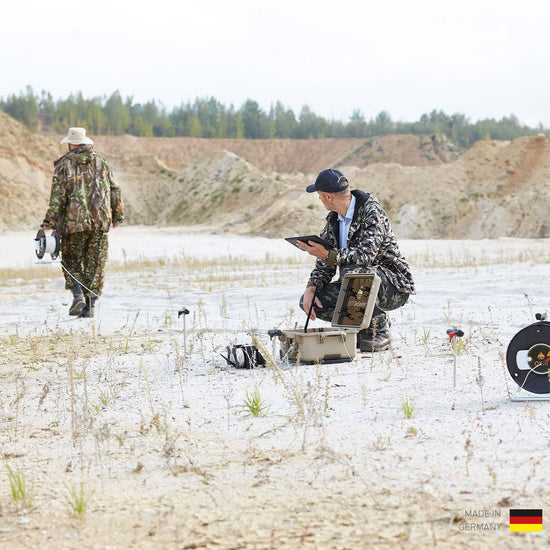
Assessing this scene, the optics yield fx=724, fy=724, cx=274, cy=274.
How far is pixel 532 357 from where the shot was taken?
410cm

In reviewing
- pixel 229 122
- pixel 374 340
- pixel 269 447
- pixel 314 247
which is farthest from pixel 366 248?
pixel 229 122

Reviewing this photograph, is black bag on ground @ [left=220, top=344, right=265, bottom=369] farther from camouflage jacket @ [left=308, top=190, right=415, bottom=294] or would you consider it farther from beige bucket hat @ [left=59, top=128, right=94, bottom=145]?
beige bucket hat @ [left=59, top=128, right=94, bottom=145]

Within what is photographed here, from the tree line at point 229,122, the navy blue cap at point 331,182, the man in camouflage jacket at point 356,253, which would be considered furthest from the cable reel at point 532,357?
the tree line at point 229,122

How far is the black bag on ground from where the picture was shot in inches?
212

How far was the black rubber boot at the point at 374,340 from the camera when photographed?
580 centimetres

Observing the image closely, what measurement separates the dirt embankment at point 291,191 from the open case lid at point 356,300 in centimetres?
2557

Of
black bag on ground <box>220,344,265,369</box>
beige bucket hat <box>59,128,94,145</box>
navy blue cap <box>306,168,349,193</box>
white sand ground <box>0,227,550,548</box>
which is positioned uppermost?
beige bucket hat <box>59,128,94,145</box>

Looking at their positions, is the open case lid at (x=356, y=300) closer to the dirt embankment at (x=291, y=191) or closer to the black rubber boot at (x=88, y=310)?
the black rubber boot at (x=88, y=310)

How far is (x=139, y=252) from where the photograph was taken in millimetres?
21297

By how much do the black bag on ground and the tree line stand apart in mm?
76669

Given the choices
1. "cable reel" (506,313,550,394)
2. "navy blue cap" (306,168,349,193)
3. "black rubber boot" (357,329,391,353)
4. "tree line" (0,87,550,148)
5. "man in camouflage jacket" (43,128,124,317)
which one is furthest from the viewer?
"tree line" (0,87,550,148)

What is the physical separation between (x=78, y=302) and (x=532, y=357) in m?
5.61

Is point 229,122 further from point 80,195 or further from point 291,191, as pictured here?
point 80,195

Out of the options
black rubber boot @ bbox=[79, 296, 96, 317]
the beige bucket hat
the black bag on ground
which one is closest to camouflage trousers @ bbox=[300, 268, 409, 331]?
the black bag on ground
